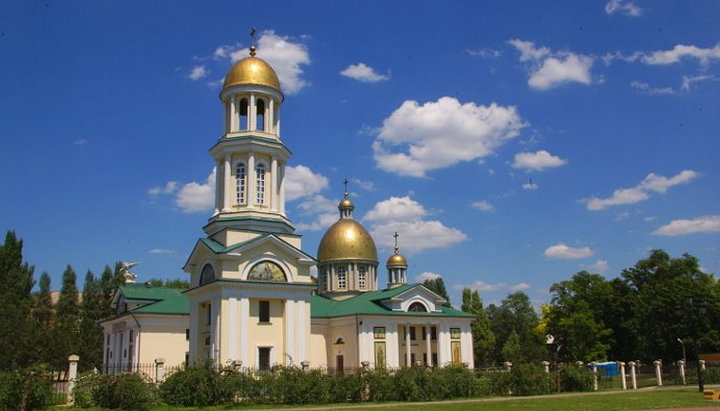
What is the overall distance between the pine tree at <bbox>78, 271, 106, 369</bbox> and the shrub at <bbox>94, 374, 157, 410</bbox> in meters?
33.8

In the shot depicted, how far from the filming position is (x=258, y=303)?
3444cm

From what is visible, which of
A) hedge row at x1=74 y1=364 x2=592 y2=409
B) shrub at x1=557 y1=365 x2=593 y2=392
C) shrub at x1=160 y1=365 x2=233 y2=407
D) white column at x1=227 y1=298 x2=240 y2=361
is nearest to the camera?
hedge row at x1=74 y1=364 x2=592 y2=409

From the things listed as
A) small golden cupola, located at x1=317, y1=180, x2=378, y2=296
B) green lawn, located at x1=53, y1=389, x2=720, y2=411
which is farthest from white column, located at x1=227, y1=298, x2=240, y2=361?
small golden cupola, located at x1=317, y1=180, x2=378, y2=296

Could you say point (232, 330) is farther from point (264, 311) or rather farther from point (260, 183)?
point (260, 183)

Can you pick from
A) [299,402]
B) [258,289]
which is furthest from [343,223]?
[299,402]

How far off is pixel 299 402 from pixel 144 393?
583cm

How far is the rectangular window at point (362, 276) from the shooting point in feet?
173

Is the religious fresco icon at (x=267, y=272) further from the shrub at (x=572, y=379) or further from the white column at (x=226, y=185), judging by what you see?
the shrub at (x=572, y=379)

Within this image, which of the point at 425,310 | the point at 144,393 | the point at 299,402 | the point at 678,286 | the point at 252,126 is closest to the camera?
the point at 144,393

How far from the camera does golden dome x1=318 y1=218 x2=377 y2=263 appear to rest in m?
52.6

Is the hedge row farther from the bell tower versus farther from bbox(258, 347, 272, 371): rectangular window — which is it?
the bell tower

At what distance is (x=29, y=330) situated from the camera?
50.0 meters

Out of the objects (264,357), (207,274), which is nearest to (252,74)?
(207,274)

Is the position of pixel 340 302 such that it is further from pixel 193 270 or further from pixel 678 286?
pixel 678 286
